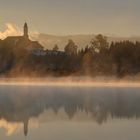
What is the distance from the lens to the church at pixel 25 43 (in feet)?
468

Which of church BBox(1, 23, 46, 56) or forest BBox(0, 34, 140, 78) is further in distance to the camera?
church BBox(1, 23, 46, 56)

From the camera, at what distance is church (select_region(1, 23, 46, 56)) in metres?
143

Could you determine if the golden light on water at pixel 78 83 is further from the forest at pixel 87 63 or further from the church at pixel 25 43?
the church at pixel 25 43

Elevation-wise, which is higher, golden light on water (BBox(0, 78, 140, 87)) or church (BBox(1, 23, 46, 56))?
church (BBox(1, 23, 46, 56))

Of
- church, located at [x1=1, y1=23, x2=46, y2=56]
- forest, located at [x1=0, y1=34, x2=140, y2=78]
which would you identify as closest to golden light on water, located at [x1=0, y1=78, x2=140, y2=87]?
forest, located at [x1=0, y1=34, x2=140, y2=78]

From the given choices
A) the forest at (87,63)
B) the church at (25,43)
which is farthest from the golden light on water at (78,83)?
the church at (25,43)

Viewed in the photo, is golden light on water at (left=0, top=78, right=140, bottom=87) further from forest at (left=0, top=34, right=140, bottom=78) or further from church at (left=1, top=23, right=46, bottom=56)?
church at (left=1, top=23, right=46, bottom=56)

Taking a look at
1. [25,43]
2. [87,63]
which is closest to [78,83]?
[87,63]

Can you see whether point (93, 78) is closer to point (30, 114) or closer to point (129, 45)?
point (129, 45)

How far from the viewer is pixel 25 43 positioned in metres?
150

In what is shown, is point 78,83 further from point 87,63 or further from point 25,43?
point 25,43

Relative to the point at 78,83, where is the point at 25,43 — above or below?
above

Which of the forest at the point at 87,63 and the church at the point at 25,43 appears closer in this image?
the forest at the point at 87,63

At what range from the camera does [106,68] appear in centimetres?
10144
